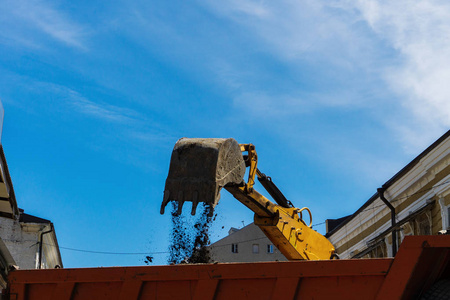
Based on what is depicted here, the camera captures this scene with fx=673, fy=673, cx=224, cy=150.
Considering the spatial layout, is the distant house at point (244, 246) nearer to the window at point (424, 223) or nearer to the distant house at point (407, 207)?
the distant house at point (407, 207)

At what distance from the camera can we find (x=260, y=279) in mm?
7164

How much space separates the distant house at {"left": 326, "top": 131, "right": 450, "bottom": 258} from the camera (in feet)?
58.3

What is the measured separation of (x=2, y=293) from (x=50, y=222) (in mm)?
27272

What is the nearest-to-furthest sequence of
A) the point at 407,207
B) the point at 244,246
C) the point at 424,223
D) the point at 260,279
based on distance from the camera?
the point at 260,279, the point at 424,223, the point at 407,207, the point at 244,246

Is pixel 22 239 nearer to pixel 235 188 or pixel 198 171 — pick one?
pixel 235 188

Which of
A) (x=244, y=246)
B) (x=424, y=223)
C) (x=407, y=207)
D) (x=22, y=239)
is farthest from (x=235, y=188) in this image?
(x=244, y=246)

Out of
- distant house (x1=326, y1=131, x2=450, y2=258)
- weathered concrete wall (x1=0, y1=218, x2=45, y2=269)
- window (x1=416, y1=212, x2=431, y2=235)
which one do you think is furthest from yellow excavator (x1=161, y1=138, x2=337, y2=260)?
weathered concrete wall (x1=0, y1=218, x2=45, y2=269)

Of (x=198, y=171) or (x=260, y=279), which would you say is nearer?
(x=260, y=279)

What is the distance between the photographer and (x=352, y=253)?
25.0m

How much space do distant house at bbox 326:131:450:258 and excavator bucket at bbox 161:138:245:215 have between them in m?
8.58

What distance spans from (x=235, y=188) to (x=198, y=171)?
48.3 inches

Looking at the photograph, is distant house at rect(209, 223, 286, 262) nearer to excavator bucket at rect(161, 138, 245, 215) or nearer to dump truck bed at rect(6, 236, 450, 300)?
excavator bucket at rect(161, 138, 245, 215)

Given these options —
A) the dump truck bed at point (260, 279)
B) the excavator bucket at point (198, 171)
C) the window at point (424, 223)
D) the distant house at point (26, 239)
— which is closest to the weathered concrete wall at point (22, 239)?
the distant house at point (26, 239)

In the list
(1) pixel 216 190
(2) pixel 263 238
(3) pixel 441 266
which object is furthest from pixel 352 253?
(2) pixel 263 238
